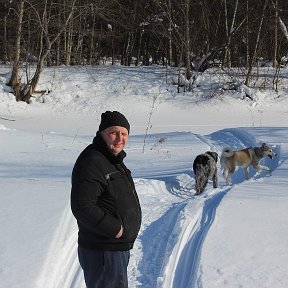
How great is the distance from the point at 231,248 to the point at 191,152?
22.5ft

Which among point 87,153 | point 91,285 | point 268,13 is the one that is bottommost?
point 91,285

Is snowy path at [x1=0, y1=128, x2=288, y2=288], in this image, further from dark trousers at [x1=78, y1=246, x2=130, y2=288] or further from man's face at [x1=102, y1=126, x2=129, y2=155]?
man's face at [x1=102, y1=126, x2=129, y2=155]

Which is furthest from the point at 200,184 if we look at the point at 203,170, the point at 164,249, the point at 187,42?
the point at 187,42

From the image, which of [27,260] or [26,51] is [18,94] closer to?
[26,51]

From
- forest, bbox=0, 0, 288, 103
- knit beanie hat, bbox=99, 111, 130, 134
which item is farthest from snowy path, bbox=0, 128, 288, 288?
forest, bbox=0, 0, 288, 103

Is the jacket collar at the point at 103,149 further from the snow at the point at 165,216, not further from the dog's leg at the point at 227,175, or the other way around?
the dog's leg at the point at 227,175

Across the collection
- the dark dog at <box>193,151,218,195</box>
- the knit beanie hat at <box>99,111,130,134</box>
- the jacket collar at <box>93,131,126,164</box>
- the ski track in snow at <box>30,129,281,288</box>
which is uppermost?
the knit beanie hat at <box>99,111,130,134</box>

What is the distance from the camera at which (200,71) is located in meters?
26.7

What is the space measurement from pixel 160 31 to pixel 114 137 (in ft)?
84.2

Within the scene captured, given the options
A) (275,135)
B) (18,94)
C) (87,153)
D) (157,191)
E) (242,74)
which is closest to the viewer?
(87,153)

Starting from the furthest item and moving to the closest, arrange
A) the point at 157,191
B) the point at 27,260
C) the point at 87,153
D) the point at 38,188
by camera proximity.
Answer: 1. the point at 157,191
2. the point at 38,188
3. the point at 27,260
4. the point at 87,153

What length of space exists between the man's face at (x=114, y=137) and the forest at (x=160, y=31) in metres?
19.7

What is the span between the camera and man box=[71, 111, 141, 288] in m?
2.93

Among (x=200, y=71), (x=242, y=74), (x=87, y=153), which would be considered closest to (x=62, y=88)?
(x=200, y=71)
